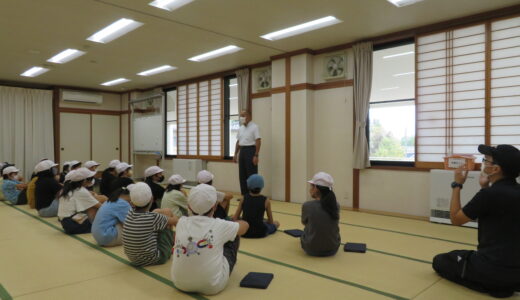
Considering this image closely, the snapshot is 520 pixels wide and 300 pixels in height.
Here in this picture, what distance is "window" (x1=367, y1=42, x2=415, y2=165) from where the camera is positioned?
16.4 feet

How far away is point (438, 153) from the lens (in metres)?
4.60

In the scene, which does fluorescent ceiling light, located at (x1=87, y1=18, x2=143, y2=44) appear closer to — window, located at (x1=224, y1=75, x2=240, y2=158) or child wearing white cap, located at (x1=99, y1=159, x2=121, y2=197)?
child wearing white cap, located at (x1=99, y1=159, x2=121, y2=197)

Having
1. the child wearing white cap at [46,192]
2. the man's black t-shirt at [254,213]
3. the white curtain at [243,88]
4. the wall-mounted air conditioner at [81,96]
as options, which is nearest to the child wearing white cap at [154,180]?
the man's black t-shirt at [254,213]

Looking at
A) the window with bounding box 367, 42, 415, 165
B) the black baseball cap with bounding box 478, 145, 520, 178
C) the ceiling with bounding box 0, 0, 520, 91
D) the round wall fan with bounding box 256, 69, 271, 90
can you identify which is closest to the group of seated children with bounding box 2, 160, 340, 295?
the black baseball cap with bounding box 478, 145, 520, 178

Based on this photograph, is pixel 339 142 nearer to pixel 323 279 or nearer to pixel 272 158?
pixel 272 158

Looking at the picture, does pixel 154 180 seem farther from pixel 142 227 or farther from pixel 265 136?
pixel 265 136

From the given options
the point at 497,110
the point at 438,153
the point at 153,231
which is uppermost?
the point at 497,110

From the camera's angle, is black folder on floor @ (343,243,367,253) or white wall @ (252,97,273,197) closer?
black folder on floor @ (343,243,367,253)

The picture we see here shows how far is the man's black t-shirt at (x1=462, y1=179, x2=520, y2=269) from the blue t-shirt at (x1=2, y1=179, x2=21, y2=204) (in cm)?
Answer: 662

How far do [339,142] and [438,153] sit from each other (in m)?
1.50

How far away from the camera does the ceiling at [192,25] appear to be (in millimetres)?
4086

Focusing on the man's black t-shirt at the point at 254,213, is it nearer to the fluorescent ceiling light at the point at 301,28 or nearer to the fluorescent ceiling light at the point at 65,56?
the fluorescent ceiling light at the point at 301,28

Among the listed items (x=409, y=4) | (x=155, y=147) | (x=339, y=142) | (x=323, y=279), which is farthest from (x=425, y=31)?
(x=155, y=147)

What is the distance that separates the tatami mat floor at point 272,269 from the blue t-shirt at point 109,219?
154 mm
